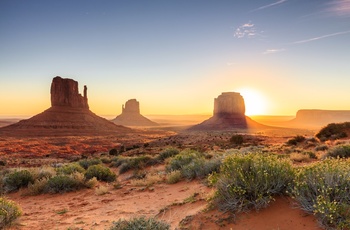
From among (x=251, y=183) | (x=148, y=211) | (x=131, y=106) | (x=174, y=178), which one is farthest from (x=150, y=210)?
→ (x=131, y=106)

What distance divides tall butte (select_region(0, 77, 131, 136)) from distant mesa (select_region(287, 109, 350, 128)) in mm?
134479

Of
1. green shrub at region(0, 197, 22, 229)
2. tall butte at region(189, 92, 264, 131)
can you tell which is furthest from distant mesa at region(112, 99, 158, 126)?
green shrub at region(0, 197, 22, 229)

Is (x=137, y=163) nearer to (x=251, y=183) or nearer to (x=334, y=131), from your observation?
(x=251, y=183)

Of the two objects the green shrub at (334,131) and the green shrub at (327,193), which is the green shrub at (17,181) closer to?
the green shrub at (327,193)

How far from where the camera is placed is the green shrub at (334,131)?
100 ft

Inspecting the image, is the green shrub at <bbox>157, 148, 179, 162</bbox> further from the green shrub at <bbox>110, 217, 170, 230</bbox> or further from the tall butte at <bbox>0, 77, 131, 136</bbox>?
the tall butte at <bbox>0, 77, 131, 136</bbox>

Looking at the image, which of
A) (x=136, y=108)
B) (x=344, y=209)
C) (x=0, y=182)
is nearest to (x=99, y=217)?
(x=344, y=209)

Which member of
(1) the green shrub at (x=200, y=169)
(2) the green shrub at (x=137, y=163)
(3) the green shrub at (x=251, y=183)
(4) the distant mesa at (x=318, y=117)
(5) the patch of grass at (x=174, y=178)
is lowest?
(4) the distant mesa at (x=318, y=117)

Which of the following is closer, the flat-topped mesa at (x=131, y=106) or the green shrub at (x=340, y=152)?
the green shrub at (x=340, y=152)

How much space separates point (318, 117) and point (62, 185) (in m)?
199

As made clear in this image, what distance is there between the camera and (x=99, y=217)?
7453 millimetres

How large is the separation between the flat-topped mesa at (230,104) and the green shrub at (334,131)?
99080mm

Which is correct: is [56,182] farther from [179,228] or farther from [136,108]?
[136,108]

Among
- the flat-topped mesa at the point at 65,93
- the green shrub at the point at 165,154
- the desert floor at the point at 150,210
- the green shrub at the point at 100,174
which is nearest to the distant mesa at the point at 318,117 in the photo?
the flat-topped mesa at the point at 65,93
